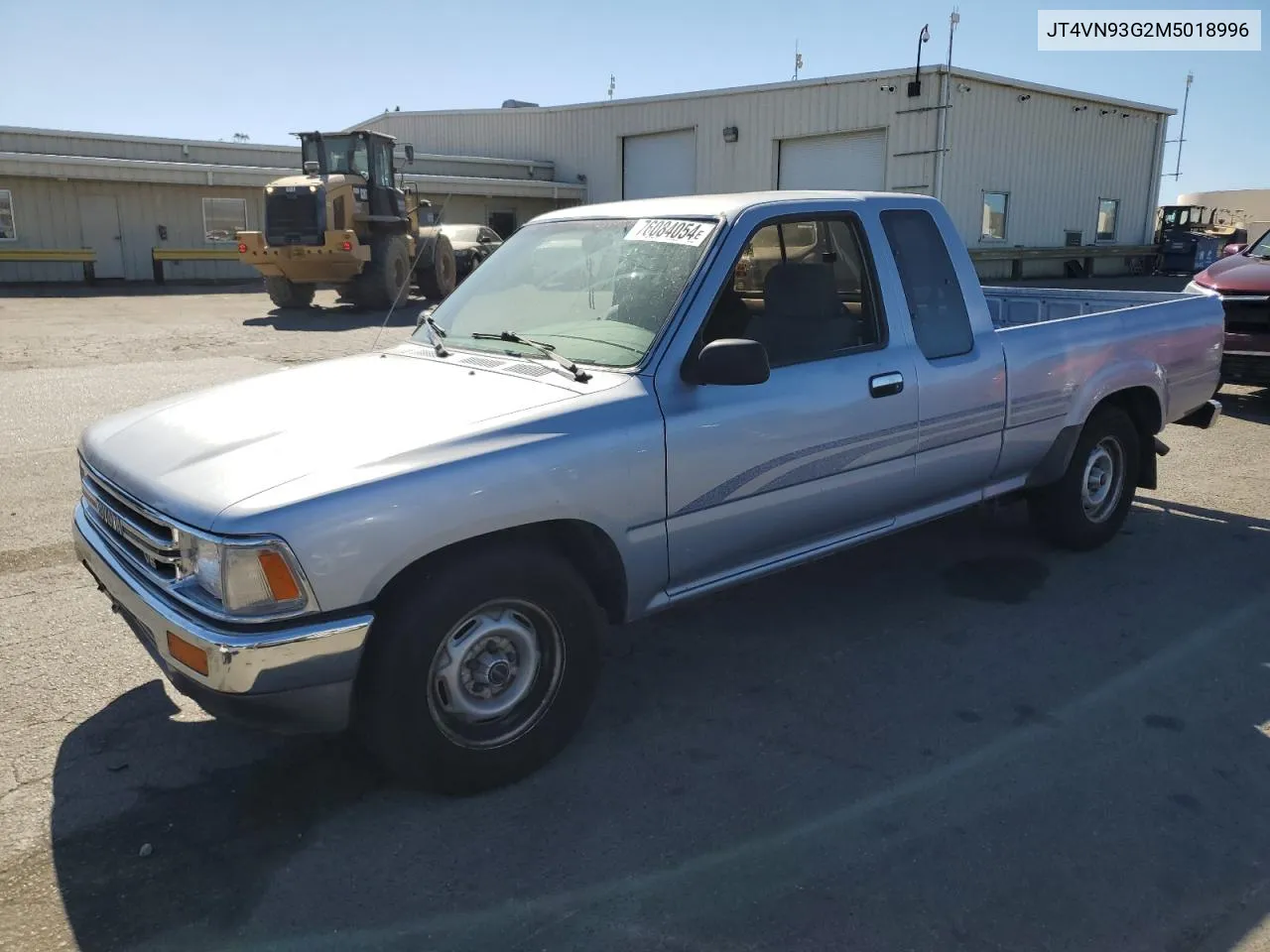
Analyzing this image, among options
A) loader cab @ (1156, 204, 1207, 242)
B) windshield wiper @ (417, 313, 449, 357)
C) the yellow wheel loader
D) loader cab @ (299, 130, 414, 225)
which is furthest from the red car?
loader cab @ (1156, 204, 1207, 242)

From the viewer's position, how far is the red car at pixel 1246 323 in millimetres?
9328

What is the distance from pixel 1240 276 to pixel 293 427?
9829 millimetres

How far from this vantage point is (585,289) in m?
3.96

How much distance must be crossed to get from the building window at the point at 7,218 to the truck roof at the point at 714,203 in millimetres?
26977

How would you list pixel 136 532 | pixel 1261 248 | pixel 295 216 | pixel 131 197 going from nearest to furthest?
pixel 136 532
pixel 1261 248
pixel 295 216
pixel 131 197

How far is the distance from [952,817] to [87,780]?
9.09 feet

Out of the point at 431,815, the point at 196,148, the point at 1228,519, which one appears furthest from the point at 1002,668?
the point at 196,148

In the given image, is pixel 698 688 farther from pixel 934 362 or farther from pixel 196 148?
pixel 196 148

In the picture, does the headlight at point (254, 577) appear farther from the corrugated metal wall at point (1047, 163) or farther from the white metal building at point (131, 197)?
the white metal building at point (131, 197)

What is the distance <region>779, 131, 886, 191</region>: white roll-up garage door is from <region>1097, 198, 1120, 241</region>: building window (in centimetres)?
1015

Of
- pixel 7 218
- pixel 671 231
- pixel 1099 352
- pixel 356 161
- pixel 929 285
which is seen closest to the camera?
pixel 671 231

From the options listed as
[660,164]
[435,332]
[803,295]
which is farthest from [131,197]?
[803,295]

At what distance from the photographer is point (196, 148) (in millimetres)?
28734

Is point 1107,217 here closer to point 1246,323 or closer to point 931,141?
point 931,141
